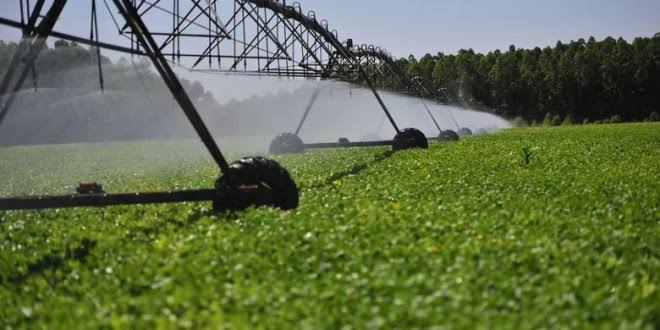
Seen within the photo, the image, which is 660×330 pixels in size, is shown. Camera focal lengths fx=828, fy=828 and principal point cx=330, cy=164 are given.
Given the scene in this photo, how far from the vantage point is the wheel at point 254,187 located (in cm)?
736

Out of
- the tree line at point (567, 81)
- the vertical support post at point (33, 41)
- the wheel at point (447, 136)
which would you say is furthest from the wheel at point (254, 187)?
the tree line at point (567, 81)

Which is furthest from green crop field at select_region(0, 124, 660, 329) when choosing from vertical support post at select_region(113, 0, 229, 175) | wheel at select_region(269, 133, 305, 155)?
wheel at select_region(269, 133, 305, 155)

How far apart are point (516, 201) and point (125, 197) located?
3.69 meters

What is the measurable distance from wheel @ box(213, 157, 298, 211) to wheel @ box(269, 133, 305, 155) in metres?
11.9

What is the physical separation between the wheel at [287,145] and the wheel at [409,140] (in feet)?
7.54

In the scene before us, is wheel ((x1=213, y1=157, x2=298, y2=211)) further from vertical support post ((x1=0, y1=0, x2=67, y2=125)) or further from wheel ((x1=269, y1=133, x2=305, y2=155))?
wheel ((x1=269, y1=133, x2=305, y2=155))

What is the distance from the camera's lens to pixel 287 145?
65.2 feet

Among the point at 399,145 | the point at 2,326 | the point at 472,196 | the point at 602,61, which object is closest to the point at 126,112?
the point at 399,145

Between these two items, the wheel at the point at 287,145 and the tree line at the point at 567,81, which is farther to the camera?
the tree line at the point at 567,81

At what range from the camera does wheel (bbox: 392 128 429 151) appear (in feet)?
65.8

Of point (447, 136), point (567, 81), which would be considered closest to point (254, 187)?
point (447, 136)

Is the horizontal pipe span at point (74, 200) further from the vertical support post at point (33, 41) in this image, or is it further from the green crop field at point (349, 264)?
the vertical support post at point (33, 41)

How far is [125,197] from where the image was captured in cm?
→ 699

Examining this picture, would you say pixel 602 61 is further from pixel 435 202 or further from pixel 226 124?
pixel 435 202
